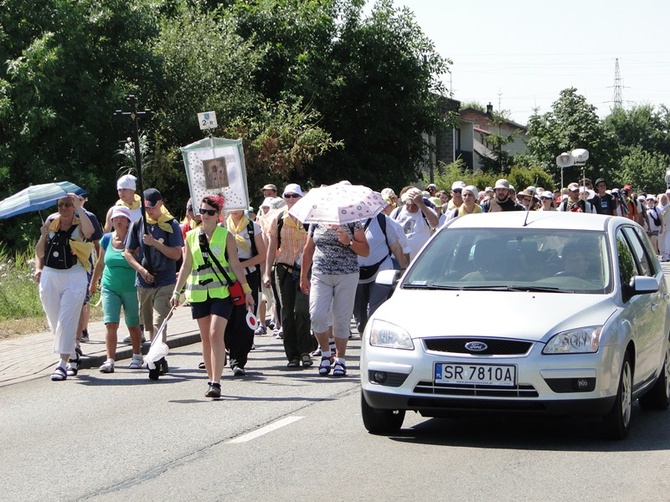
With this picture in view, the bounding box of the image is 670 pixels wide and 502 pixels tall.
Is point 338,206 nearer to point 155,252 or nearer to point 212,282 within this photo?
point 212,282

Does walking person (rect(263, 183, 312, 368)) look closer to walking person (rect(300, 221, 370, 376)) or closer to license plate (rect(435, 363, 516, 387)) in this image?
walking person (rect(300, 221, 370, 376))

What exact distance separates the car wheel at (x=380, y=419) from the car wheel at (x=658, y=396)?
7.52ft

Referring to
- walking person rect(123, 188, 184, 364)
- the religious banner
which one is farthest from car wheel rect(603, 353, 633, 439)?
the religious banner

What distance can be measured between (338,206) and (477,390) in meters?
3.99

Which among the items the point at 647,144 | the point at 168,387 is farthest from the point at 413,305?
the point at 647,144

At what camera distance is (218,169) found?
652 inches

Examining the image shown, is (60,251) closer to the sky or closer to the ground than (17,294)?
closer to the sky

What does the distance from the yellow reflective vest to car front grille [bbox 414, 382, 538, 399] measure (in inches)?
131

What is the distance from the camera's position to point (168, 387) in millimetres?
12109

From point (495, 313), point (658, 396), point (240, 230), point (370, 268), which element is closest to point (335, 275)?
point (370, 268)

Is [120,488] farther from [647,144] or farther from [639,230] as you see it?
[647,144]

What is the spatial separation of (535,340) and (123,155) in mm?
26048

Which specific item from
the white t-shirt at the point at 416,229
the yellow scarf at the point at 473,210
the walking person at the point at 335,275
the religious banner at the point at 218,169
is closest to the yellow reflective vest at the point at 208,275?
the walking person at the point at 335,275

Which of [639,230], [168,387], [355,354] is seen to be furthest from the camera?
[355,354]
